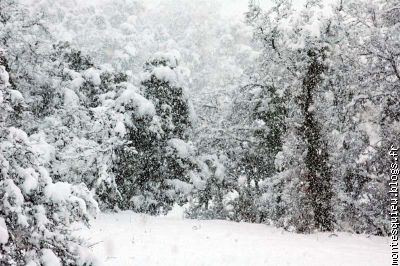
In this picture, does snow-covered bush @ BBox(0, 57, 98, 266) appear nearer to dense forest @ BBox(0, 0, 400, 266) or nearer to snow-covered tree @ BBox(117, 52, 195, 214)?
dense forest @ BBox(0, 0, 400, 266)

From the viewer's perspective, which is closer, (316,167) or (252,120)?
(316,167)

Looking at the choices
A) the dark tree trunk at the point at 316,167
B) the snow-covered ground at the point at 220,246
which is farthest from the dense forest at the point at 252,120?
the snow-covered ground at the point at 220,246

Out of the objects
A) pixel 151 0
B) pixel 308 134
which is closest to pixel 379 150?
pixel 308 134

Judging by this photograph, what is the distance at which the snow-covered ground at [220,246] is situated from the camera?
11266 millimetres

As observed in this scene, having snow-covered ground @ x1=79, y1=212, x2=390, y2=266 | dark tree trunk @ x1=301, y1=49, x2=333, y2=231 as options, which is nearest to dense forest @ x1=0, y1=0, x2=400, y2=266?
dark tree trunk @ x1=301, y1=49, x2=333, y2=231

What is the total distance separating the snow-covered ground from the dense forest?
1.65m

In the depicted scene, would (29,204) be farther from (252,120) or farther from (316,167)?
(252,120)

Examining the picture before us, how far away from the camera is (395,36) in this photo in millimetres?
16484

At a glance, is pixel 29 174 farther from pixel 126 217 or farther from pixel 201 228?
pixel 126 217

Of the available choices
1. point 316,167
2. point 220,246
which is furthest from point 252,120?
point 220,246

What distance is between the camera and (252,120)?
885 inches

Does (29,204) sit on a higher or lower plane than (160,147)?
lower

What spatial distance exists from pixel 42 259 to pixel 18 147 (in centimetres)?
158

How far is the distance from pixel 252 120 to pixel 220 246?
10.5m
